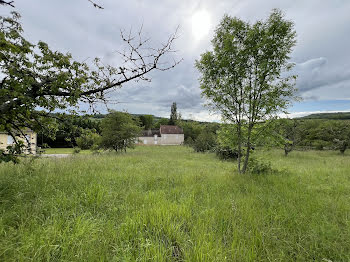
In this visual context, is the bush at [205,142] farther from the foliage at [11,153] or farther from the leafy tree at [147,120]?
the leafy tree at [147,120]

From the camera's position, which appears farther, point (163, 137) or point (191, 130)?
point (191, 130)

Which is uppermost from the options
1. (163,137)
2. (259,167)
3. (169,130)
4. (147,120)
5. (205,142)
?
(147,120)

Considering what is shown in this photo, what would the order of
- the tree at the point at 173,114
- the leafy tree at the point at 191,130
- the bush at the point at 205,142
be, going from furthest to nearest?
1. the tree at the point at 173,114
2. the leafy tree at the point at 191,130
3. the bush at the point at 205,142

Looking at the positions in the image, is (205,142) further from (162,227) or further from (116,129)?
(162,227)

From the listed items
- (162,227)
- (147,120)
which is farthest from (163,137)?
(162,227)

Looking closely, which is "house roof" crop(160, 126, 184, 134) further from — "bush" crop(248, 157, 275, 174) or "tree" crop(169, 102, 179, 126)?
"bush" crop(248, 157, 275, 174)

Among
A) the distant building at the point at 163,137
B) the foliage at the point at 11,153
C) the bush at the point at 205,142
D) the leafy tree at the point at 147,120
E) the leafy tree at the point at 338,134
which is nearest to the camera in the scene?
the foliage at the point at 11,153

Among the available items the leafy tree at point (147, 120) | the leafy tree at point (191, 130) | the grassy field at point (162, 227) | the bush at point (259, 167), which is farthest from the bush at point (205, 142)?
the leafy tree at point (147, 120)

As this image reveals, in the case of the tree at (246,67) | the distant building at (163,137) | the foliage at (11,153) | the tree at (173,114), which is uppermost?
the tree at (173,114)

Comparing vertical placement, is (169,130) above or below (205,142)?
above

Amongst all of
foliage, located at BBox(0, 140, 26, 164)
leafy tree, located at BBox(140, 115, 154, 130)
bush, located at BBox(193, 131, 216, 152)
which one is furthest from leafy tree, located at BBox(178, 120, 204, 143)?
foliage, located at BBox(0, 140, 26, 164)

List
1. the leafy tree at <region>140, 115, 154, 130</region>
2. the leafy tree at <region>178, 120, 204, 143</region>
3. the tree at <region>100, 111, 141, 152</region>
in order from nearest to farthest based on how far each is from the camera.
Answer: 1. the tree at <region>100, 111, 141, 152</region>
2. the leafy tree at <region>178, 120, 204, 143</region>
3. the leafy tree at <region>140, 115, 154, 130</region>

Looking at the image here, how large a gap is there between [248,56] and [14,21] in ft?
24.5

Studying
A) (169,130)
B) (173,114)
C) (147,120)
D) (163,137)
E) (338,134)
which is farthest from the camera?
(147,120)
